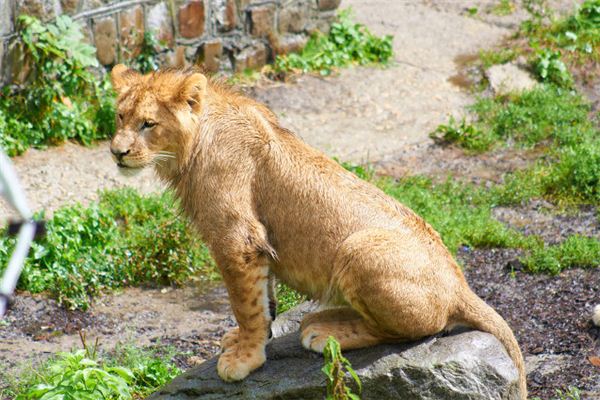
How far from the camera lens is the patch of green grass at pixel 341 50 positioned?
432 inches

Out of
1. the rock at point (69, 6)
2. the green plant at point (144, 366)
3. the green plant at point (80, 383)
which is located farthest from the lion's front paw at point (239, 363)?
the rock at point (69, 6)

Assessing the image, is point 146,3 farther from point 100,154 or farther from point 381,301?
point 381,301

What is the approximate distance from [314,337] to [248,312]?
0.36m

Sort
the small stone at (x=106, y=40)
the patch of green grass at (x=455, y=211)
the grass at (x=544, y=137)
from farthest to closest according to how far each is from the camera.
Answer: the small stone at (x=106, y=40), the grass at (x=544, y=137), the patch of green grass at (x=455, y=211)

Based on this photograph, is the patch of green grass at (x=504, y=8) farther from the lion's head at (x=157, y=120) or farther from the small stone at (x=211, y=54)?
the lion's head at (x=157, y=120)

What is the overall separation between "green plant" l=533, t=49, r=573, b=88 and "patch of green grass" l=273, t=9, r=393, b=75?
6.01ft

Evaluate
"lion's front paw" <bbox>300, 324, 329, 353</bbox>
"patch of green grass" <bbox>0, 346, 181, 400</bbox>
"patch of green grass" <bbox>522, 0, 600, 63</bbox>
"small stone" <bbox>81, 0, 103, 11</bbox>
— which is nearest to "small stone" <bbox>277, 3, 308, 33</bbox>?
"small stone" <bbox>81, 0, 103, 11</bbox>

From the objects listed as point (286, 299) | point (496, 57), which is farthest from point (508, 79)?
point (286, 299)

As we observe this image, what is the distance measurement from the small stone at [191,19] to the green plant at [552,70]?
13.5ft

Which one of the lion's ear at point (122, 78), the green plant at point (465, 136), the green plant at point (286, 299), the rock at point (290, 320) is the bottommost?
the green plant at point (465, 136)

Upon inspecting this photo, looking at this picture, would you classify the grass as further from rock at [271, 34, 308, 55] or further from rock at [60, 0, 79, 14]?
rock at [60, 0, 79, 14]

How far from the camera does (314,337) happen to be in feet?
15.1

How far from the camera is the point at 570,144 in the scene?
31.3 ft

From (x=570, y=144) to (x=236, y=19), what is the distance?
3971mm
